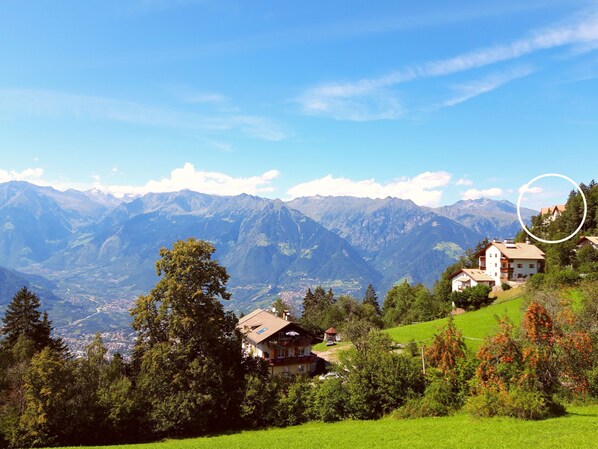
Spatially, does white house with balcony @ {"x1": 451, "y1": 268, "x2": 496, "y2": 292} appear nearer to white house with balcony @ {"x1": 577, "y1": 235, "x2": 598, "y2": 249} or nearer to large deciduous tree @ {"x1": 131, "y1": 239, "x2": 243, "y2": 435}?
white house with balcony @ {"x1": 577, "y1": 235, "x2": 598, "y2": 249}

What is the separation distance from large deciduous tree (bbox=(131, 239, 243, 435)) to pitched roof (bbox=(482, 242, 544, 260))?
59.5 metres

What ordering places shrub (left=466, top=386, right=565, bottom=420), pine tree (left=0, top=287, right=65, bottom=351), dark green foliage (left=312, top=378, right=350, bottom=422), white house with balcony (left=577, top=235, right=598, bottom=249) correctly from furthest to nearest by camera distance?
1. white house with balcony (left=577, top=235, right=598, bottom=249)
2. pine tree (left=0, top=287, right=65, bottom=351)
3. dark green foliage (left=312, top=378, right=350, bottom=422)
4. shrub (left=466, top=386, right=565, bottom=420)

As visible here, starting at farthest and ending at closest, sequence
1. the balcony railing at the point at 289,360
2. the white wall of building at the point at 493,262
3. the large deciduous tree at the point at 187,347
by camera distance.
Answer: the white wall of building at the point at 493,262 < the balcony railing at the point at 289,360 < the large deciduous tree at the point at 187,347

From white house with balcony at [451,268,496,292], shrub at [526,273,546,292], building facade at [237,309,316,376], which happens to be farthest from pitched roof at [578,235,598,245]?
building facade at [237,309,316,376]

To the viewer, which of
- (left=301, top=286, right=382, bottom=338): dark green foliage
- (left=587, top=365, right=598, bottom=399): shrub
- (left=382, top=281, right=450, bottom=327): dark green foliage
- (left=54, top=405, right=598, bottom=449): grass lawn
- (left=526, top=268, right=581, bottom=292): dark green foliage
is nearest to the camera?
(left=54, top=405, right=598, bottom=449): grass lawn

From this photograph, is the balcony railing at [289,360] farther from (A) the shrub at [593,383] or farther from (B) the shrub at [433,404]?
(A) the shrub at [593,383]

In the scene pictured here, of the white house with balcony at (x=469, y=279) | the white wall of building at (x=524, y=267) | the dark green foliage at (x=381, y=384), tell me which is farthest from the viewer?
the white house with balcony at (x=469, y=279)

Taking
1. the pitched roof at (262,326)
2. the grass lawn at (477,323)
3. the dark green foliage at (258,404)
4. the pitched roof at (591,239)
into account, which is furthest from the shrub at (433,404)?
the pitched roof at (591,239)

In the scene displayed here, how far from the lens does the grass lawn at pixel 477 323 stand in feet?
181

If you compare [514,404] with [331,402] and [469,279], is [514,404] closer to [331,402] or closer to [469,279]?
[331,402]

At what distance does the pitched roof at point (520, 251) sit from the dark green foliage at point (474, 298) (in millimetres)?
10088

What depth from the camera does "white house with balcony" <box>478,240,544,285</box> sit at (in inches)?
3113

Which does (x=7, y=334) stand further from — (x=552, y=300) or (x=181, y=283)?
(x=552, y=300)

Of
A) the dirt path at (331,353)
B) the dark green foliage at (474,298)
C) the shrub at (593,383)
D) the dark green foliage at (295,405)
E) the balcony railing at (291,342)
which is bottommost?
the dirt path at (331,353)
